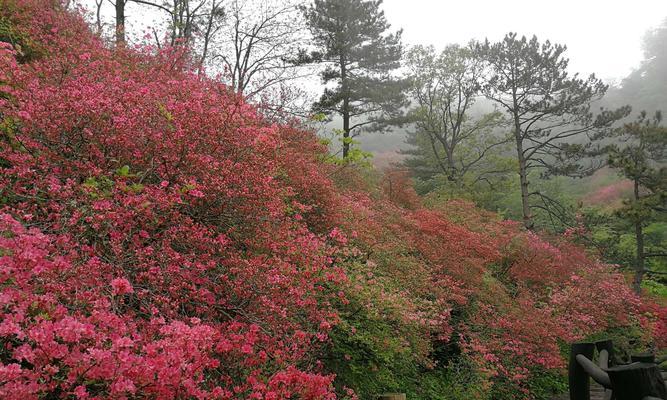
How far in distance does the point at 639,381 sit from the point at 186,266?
11.7 ft

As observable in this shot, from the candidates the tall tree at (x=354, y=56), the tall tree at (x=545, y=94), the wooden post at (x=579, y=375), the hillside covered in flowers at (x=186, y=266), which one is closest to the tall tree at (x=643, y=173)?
the tall tree at (x=545, y=94)

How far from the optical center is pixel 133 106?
16.7 ft

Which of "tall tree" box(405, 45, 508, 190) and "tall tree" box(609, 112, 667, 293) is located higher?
"tall tree" box(405, 45, 508, 190)

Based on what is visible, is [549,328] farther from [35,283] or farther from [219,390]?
[35,283]

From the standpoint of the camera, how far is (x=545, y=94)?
1939 cm

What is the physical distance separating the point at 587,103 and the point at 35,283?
843 inches

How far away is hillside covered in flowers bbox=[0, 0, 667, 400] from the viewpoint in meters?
2.58

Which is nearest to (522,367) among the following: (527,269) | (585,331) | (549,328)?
(549,328)

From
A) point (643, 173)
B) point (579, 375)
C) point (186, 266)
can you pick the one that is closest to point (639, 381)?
point (579, 375)

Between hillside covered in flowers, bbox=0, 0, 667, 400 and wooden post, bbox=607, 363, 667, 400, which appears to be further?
hillside covered in flowers, bbox=0, 0, 667, 400

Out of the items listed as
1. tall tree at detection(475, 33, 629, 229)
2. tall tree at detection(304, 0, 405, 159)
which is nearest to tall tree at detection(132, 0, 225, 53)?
tall tree at detection(304, 0, 405, 159)

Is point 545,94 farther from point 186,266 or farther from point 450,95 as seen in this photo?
point 186,266

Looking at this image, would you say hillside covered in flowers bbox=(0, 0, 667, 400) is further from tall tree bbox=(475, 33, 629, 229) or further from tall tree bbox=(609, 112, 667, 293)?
tall tree bbox=(475, 33, 629, 229)

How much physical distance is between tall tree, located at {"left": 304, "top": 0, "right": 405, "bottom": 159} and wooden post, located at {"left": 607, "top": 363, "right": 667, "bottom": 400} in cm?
1575
